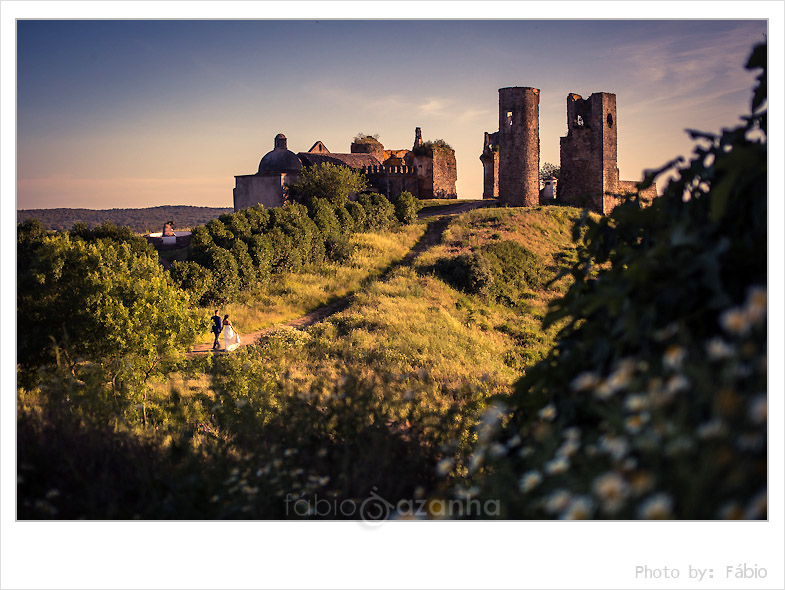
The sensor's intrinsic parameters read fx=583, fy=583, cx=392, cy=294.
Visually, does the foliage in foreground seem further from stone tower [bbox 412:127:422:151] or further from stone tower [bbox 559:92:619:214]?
stone tower [bbox 412:127:422:151]

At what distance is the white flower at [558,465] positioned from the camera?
9.08 ft

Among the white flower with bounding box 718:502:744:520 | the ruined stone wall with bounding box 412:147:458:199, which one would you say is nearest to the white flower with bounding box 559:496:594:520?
the white flower with bounding box 718:502:744:520

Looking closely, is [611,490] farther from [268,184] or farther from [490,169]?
[490,169]

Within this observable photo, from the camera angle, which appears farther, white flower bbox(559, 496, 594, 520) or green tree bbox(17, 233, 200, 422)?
green tree bbox(17, 233, 200, 422)

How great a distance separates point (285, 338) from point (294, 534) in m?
15.0

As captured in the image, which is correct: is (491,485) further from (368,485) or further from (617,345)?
(617,345)

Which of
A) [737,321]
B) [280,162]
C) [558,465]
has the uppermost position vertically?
[280,162]

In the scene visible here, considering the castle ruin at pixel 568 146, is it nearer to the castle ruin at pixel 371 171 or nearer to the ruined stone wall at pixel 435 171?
the castle ruin at pixel 371 171

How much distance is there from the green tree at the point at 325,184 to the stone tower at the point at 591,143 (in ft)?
58.4

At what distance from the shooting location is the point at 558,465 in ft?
9.08

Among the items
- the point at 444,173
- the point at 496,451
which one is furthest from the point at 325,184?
the point at 496,451

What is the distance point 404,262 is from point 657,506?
105 feet

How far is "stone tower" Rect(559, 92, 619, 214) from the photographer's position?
45438mm

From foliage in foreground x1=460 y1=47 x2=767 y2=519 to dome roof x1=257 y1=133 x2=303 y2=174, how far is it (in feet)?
170
